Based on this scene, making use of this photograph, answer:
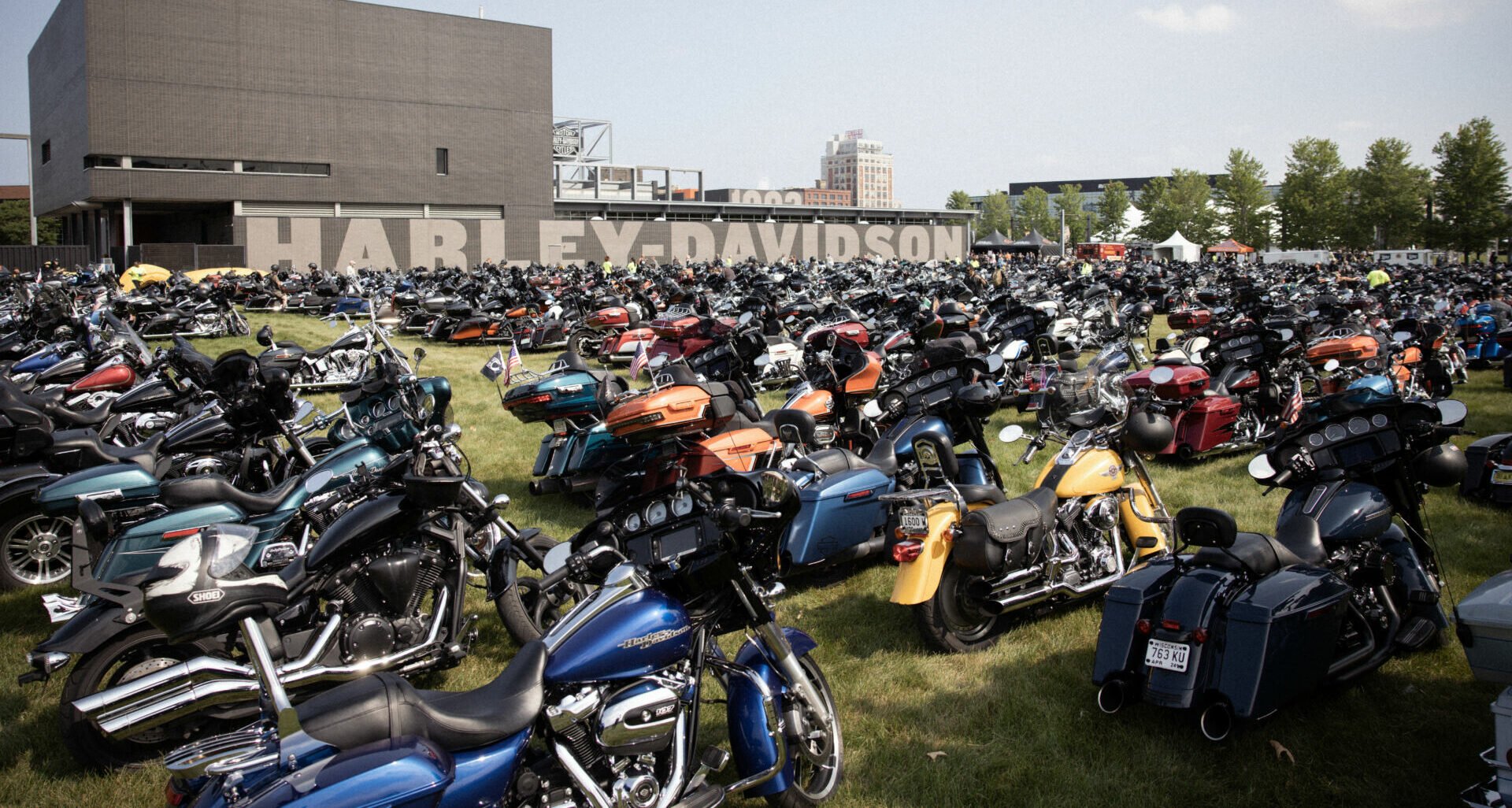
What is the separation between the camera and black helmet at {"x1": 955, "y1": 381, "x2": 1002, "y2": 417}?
5816 mm

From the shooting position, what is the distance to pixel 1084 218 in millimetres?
96625

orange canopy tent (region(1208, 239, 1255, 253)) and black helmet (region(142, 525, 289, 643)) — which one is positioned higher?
orange canopy tent (region(1208, 239, 1255, 253))

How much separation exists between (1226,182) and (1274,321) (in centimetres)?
6603

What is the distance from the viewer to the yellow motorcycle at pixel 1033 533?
4328 millimetres

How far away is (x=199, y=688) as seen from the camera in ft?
11.3

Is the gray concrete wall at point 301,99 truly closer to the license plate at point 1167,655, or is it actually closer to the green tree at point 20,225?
the green tree at point 20,225

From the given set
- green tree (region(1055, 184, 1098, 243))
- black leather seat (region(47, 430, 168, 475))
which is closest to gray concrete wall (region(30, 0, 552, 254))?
black leather seat (region(47, 430, 168, 475))

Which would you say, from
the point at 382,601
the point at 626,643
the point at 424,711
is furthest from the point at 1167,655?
the point at 382,601

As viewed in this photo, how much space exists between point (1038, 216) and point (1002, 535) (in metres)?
102

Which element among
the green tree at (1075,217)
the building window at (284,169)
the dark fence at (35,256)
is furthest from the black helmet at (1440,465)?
the green tree at (1075,217)

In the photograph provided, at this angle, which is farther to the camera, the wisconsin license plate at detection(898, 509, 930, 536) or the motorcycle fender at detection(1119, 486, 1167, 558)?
the motorcycle fender at detection(1119, 486, 1167, 558)

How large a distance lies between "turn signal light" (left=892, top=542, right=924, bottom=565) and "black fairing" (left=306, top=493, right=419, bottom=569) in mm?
2088

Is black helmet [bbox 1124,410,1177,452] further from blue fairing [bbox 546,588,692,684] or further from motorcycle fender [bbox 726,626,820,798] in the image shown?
blue fairing [bbox 546,588,692,684]

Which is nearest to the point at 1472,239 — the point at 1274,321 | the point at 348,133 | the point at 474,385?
the point at 1274,321
